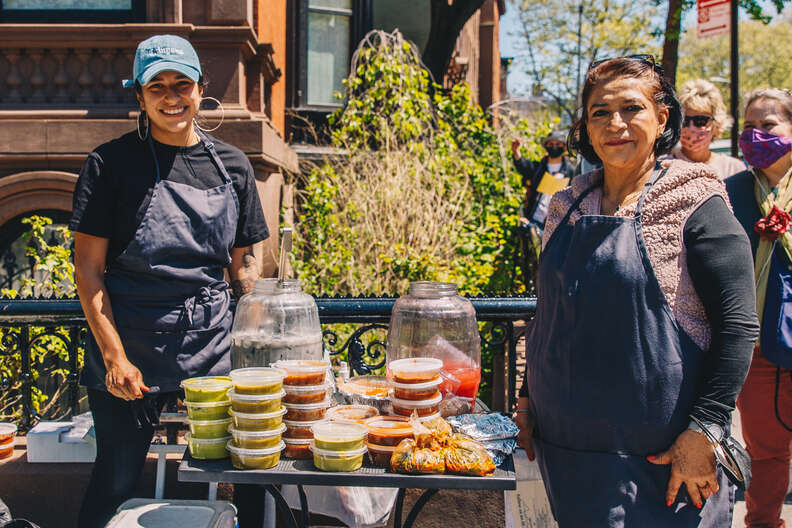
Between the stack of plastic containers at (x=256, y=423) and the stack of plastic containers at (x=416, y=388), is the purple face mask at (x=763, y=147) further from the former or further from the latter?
the stack of plastic containers at (x=256, y=423)

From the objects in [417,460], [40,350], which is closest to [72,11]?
[40,350]

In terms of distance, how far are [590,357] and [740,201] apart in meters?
1.90

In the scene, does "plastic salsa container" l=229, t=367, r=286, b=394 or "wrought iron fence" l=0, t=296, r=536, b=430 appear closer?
"plastic salsa container" l=229, t=367, r=286, b=394

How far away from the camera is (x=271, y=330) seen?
2971mm

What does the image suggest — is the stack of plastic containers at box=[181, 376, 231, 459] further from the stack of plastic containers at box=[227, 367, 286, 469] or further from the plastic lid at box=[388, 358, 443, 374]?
the plastic lid at box=[388, 358, 443, 374]

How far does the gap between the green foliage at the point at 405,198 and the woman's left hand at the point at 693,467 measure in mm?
4075

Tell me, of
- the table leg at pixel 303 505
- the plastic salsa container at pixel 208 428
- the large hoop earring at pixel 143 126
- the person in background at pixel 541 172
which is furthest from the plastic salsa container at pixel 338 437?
the person in background at pixel 541 172

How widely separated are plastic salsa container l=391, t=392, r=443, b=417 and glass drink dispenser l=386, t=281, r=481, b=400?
1.39ft

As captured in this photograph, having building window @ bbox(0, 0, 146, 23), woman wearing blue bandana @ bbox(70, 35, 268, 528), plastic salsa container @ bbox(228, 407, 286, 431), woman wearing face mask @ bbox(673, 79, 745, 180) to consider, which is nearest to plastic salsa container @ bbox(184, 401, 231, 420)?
plastic salsa container @ bbox(228, 407, 286, 431)

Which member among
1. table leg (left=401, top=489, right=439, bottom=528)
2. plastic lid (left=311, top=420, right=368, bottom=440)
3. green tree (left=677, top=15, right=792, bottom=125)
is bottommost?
table leg (left=401, top=489, right=439, bottom=528)

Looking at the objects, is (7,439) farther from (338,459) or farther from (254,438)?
(338,459)

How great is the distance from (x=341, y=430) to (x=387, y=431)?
0.17 metres

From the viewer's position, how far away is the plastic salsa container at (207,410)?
2.33m

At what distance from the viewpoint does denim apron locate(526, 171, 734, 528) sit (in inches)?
79.7
